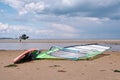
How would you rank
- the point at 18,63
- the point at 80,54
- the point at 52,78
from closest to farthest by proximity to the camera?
the point at 52,78, the point at 18,63, the point at 80,54

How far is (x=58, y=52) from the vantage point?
52.0 ft

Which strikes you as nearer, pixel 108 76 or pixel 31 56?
pixel 108 76

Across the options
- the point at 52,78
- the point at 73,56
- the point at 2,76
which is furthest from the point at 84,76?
the point at 73,56

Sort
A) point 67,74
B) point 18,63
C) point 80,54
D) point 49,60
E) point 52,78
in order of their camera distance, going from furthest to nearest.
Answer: point 80,54 → point 49,60 → point 18,63 → point 67,74 → point 52,78

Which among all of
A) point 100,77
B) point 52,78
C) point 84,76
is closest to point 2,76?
point 52,78

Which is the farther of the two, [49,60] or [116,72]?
[49,60]

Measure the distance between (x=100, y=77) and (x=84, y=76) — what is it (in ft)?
1.98

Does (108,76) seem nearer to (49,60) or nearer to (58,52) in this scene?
(49,60)

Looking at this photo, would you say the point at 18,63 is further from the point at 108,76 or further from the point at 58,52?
the point at 108,76

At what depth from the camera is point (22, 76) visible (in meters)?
9.10

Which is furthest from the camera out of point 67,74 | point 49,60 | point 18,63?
point 49,60

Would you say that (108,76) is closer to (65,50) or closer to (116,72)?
(116,72)

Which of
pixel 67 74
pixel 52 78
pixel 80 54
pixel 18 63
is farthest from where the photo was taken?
pixel 80 54

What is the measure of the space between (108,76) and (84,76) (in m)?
0.91
